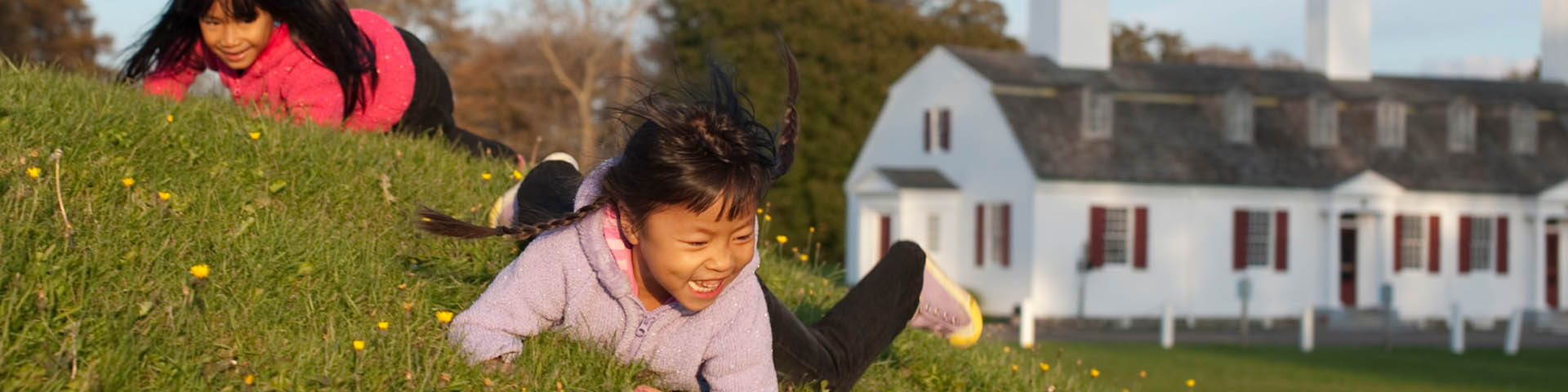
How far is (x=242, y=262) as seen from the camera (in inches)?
170

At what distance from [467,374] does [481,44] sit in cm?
3798

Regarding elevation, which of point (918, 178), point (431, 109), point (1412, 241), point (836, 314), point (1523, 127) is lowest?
point (1412, 241)

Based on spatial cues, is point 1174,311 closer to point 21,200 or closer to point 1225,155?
point 1225,155

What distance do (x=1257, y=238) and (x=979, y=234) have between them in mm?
5578

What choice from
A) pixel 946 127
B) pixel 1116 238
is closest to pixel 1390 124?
pixel 1116 238

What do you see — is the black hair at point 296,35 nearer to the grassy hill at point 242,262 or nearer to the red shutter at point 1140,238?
the grassy hill at point 242,262

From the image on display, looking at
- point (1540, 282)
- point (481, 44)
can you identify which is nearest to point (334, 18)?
point (1540, 282)

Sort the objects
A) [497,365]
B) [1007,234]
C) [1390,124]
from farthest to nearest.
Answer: [1390,124] < [1007,234] < [497,365]

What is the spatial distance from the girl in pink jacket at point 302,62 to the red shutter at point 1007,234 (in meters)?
23.9

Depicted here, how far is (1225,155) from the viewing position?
1212 inches

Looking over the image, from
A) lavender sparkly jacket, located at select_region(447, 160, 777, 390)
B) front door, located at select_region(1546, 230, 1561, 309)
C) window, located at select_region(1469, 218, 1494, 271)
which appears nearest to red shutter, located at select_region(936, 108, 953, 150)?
window, located at select_region(1469, 218, 1494, 271)

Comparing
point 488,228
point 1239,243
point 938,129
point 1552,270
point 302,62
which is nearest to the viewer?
point 488,228

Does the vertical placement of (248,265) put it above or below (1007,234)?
above

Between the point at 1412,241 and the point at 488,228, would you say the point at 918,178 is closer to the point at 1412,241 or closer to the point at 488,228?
the point at 1412,241
